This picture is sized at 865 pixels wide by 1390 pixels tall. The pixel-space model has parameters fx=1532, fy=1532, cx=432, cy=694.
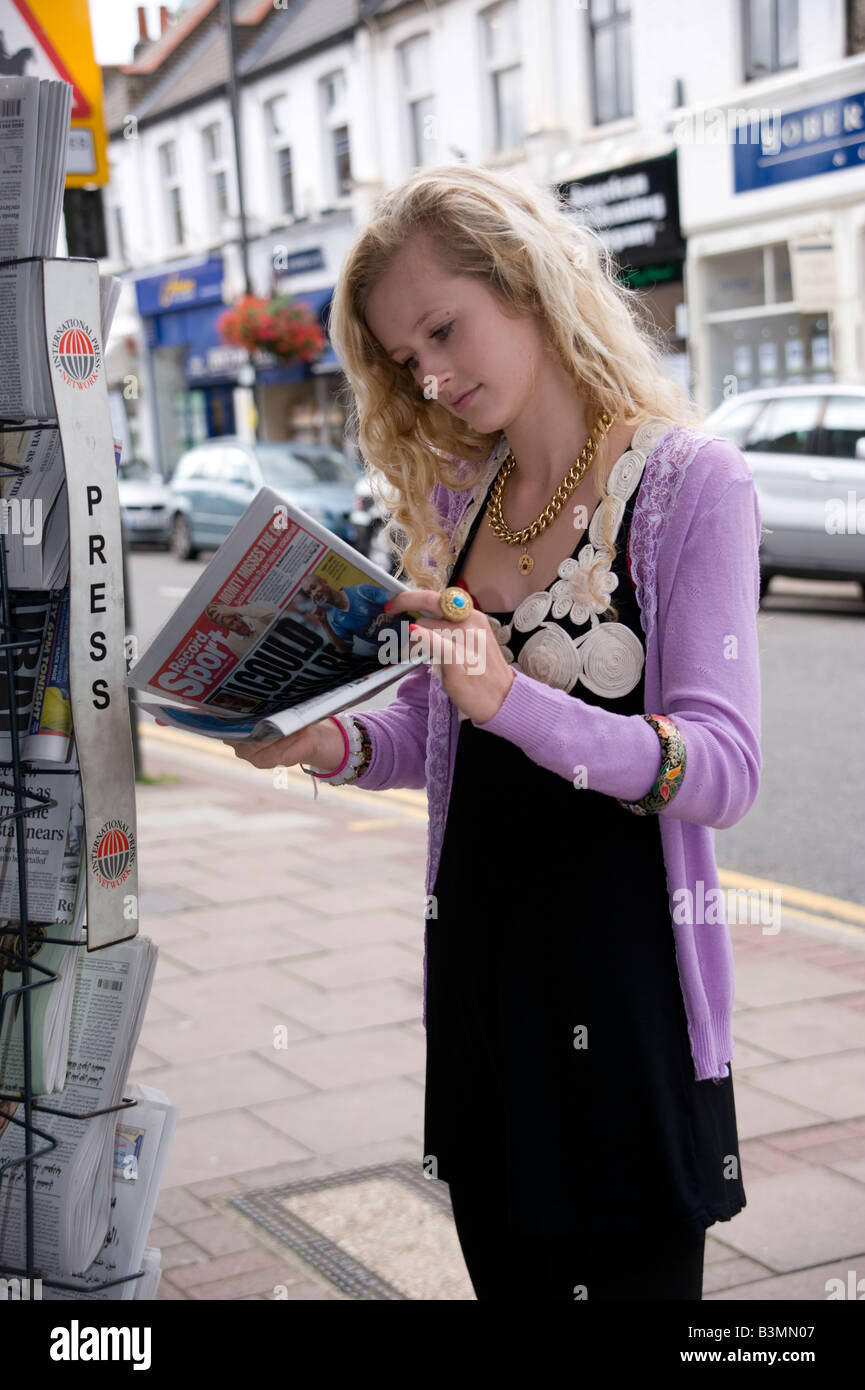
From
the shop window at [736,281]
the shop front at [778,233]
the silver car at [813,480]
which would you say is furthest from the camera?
the shop window at [736,281]

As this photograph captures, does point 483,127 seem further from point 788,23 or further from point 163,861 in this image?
point 163,861

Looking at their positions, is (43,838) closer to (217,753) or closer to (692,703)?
(692,703)

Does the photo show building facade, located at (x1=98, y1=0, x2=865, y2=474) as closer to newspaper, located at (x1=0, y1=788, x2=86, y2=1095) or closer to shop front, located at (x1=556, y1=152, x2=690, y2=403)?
shop front, located at (x1=556, y1=152, x2=690, y2=403)

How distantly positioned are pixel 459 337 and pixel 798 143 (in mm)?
15459

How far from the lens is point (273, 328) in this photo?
22.2 meters

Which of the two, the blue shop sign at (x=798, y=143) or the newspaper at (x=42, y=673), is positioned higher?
the blue shop sign at (x=798, y=143)

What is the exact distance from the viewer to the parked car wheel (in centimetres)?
1809

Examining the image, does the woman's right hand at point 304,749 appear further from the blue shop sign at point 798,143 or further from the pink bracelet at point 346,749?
the blue shop sign at point 798,143

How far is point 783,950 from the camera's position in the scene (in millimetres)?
4523

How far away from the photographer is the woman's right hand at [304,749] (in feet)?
6.04

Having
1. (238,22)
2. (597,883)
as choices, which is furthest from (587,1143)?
(238,22)

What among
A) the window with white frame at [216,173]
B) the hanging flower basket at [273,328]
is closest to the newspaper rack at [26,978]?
the hanging flower basket at [273,328]

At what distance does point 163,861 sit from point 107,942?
13.5 feet

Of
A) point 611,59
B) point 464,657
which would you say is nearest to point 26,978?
point 464,657
